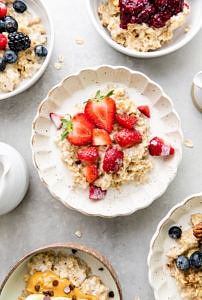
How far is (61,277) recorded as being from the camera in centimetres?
221

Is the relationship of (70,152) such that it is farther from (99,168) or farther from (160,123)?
(160,123)

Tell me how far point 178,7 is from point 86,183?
77 centimetres

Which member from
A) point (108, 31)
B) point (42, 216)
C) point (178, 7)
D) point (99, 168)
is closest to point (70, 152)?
point (99, 168)

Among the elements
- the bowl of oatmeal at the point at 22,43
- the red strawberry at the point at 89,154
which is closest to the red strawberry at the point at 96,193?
the red strawberry at the point at 89,154

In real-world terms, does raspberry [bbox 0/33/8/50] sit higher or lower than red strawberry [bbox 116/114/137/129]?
higher

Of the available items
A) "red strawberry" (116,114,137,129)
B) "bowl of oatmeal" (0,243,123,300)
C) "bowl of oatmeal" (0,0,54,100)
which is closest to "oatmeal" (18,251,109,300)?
"bowl of oatmeal" (0,243,123,300)

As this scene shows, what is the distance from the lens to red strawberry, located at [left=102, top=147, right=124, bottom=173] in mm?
2178

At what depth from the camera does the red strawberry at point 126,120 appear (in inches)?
86.8

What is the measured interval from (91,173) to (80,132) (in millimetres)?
161

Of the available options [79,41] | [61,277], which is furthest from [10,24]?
[61,277]

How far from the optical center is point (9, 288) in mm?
2203

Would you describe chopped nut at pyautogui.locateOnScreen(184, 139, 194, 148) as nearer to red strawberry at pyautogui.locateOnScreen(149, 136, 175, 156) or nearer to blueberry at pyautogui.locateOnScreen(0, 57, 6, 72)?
red strawberry at pyautogui.locateOnScreen(149, 136, 175, 156)

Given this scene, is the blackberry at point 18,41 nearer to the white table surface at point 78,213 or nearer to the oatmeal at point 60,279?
the white table surface at point 78,213

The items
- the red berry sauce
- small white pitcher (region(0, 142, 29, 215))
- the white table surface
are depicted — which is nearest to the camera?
small white pitcher (region(0, 142, 29, 215))
